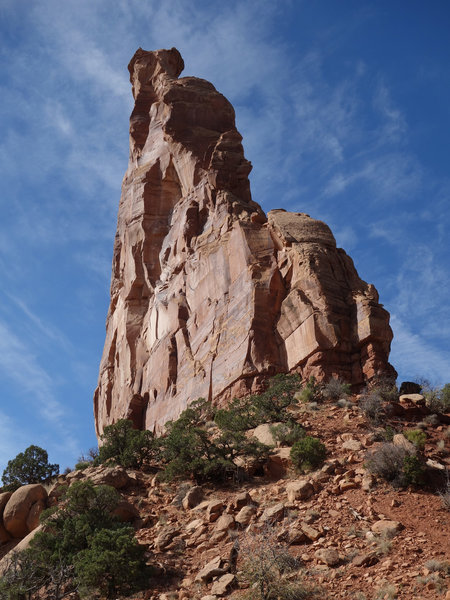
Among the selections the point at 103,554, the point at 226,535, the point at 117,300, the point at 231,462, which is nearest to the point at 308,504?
the point at 226,535

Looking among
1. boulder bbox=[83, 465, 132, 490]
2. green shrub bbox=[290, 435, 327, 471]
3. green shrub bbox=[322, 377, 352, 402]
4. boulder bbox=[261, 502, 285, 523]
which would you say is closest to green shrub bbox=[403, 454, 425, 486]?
green shrub bbox=[290, 435, 327, 471]

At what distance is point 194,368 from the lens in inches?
1324

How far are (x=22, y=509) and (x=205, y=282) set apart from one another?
1808cm

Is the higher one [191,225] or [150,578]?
[191,225]

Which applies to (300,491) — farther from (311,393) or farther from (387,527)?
(311,393)

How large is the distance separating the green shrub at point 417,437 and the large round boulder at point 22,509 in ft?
40.2

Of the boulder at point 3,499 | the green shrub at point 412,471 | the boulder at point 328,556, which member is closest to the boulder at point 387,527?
the boulder at point 328,556

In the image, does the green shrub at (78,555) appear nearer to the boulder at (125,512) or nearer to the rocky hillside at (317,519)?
the boulder at (125,512)

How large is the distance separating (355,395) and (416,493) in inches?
351

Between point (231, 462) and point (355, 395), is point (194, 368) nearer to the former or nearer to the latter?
point (355, 395)

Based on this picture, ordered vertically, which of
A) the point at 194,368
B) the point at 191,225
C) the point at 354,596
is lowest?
the point at 354,596

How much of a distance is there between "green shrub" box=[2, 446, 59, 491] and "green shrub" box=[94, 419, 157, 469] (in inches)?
92.1

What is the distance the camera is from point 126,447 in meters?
24.3

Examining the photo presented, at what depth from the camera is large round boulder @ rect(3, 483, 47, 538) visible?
20609 millimetres
